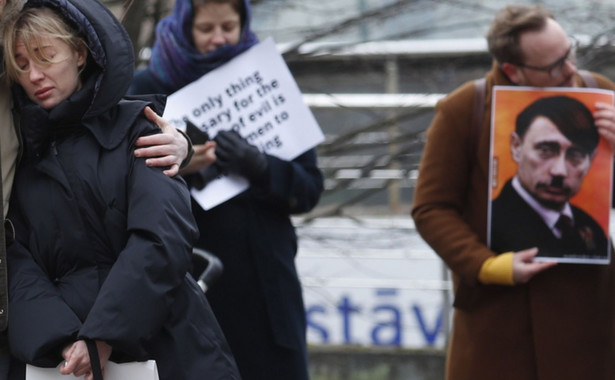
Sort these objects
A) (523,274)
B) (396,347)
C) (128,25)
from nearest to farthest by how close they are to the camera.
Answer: (523,274)
(128,25)
(396,347)

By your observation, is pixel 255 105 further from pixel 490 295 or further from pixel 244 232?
pixel 490 295

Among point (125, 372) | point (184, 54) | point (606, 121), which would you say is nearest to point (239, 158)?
point (184, 54)

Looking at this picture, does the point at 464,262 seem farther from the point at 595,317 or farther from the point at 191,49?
the point at 191,49

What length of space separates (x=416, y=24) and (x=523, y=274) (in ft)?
9.91

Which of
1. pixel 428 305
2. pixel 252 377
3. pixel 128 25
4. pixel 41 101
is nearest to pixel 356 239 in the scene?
pixel 428 305

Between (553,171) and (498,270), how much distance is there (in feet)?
1.16

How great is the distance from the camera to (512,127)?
4.27 m

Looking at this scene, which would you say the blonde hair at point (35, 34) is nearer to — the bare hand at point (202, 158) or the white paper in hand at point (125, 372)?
the white paper in hand at point (125, 372)

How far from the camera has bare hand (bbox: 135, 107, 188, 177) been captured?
3057 millimetres

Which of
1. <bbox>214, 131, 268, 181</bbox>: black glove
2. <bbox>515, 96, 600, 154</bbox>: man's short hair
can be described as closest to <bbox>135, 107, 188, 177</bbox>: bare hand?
<bbox>214, 131, 268, 181</bbox>: black glove

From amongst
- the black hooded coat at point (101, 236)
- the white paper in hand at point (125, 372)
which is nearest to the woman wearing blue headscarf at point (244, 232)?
the black hooded coat at point (101, 236)

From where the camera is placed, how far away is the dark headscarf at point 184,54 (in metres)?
4.49

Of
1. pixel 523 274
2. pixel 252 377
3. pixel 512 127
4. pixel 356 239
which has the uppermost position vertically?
pixel 512 127

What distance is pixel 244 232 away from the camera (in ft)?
14.7
